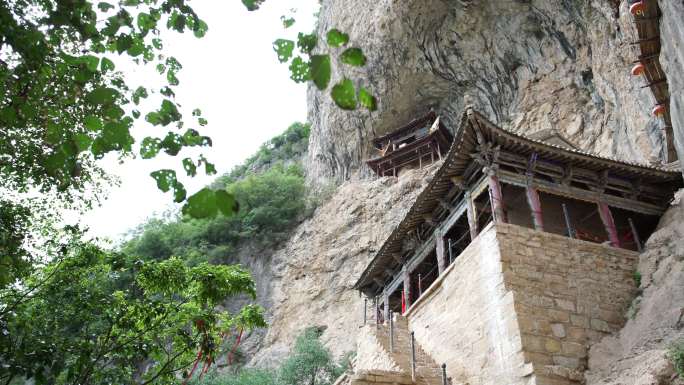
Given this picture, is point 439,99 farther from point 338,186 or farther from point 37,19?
point 37,19

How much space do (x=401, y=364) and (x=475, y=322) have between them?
183 cm

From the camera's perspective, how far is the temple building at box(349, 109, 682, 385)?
33.7 ft

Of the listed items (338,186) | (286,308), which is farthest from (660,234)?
(338,186)

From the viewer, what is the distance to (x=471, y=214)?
1312 cm

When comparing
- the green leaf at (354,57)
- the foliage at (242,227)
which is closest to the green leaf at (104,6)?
the green leaf at (354,57)

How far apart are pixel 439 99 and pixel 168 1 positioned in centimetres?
2630

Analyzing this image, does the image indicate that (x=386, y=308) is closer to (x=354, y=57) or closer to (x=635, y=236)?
(x=635, y=236)

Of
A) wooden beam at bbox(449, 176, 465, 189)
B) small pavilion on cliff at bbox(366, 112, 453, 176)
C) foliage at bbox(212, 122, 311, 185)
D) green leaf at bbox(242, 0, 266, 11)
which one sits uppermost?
foliage at bbox(212, 122, 311, 185)

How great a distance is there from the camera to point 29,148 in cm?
661

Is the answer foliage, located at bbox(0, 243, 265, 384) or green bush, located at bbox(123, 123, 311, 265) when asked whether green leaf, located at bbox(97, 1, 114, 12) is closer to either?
foliage, located at bbox(0, 243, 265, 384)

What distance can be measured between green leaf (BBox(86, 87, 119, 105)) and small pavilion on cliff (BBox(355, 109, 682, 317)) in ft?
31.2

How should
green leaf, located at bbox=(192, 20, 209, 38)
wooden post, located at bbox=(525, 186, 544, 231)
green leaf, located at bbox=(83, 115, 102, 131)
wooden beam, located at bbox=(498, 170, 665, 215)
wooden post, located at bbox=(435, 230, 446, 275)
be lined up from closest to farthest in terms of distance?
green leaf, located at bbox=(83, 115, 102, 131)
green leaf, located at bbox=(192, 20, 209, 38)
wooden post, located at bbox=(525, 186, 544, 231)
wooden beam, located at bbox=(498, 170, 665, 215)
wooden post, located at bbox=(435, 230, 446, 275)

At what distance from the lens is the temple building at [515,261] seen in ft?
33.7

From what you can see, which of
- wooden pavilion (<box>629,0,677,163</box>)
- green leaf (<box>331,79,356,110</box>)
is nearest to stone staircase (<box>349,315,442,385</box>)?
wooden pavilion (<box>629,0,677,163</box>)
